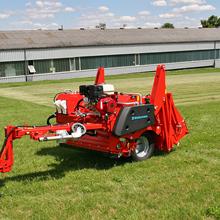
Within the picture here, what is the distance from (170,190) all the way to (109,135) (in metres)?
1.45

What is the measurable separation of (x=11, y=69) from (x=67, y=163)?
106ft

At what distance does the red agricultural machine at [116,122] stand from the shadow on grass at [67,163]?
33 centimetres

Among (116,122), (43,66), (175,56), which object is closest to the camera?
(116,122)

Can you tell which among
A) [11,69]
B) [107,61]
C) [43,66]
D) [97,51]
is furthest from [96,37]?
[11,69]

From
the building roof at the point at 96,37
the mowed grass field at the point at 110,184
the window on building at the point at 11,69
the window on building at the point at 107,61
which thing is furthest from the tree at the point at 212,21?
the mowed grass field at the point at 110,184

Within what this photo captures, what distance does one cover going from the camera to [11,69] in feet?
126

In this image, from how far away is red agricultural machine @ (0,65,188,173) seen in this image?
667cm

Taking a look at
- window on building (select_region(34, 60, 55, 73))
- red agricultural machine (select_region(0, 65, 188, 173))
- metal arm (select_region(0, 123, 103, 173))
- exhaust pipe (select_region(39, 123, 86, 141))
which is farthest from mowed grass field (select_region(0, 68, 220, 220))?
window on building (select_region(34, 60, 55, 73))

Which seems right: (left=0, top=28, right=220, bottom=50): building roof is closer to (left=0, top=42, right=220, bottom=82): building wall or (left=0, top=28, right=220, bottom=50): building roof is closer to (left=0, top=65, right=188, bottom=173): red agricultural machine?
(left=0, top=42, right=220, bottom=82): building wall

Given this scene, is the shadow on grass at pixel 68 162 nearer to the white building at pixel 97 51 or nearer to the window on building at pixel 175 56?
the white building at pixel 97 51

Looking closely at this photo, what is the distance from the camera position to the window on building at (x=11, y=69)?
1494 inches

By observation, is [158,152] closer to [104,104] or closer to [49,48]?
[104,104]

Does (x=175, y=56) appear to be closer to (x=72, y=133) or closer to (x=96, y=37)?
(x=96, y=37)

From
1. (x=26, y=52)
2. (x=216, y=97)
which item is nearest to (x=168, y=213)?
(x=216, y=97)
